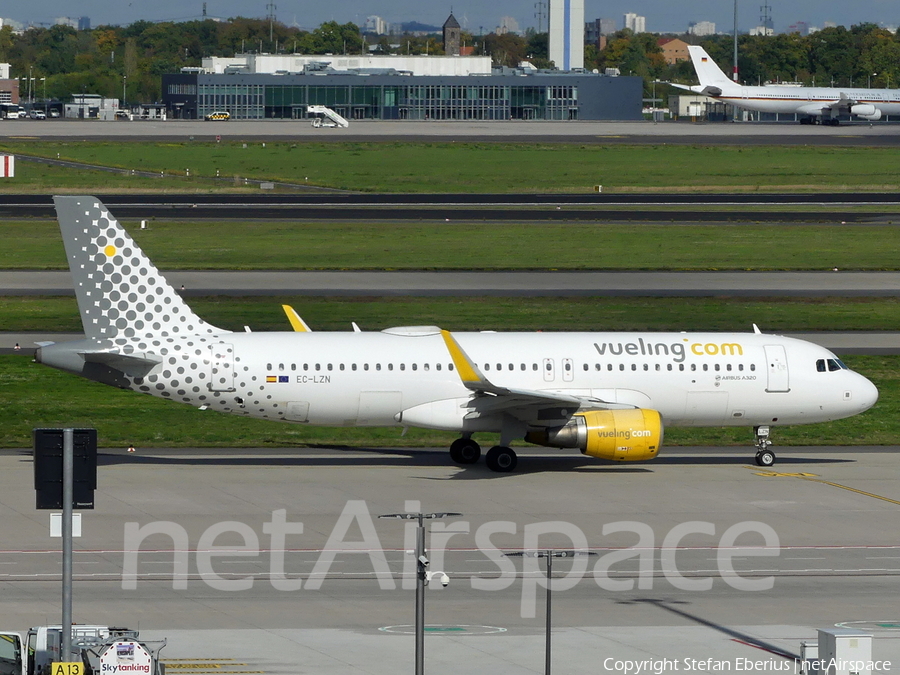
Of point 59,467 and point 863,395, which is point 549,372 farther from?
point 59,467

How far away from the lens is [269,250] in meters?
85.1

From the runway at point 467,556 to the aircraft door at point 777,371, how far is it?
2527mm

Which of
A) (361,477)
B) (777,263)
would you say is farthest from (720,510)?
(777,263)

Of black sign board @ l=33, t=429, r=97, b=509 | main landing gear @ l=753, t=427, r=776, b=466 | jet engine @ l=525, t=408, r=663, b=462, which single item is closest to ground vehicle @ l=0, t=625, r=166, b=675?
black sign board @ l=33, t=429, r=97, b=509

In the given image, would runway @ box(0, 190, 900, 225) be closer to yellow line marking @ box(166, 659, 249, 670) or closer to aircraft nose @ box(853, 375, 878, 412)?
aircraft nose @ box(853, 375, 878, 412)

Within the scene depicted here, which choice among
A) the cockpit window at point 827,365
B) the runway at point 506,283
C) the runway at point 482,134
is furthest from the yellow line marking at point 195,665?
the runway at point 482,134

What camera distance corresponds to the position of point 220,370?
40156 millimetres

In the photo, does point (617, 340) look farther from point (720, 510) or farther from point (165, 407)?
point (165, 407)

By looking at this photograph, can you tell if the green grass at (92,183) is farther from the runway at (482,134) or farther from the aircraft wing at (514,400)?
the aircraft wing at (514,400)

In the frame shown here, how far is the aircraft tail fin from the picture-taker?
131 ft

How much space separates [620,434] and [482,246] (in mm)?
48539

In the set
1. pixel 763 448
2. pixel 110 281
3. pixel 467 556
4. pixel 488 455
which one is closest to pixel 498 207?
pixel 763 448

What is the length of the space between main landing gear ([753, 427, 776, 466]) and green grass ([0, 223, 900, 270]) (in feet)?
121

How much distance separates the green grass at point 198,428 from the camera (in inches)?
1826
